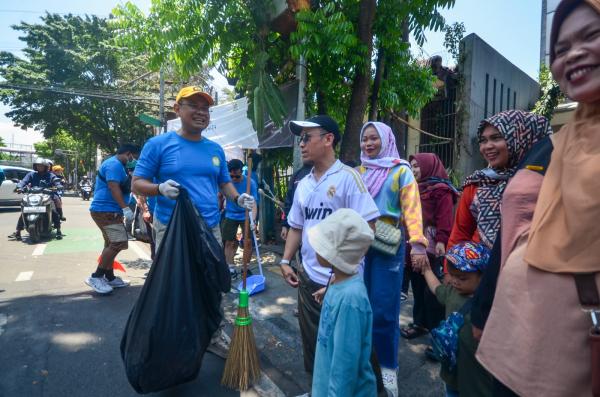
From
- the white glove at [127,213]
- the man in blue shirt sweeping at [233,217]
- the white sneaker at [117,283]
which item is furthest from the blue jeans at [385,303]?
the white sneaker at [117,283]

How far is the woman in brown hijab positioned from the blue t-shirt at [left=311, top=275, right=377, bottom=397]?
22.4 inches

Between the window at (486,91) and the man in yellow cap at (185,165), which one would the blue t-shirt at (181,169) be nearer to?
the man in yellow cap at (185,165)

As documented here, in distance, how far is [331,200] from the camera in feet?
7.62

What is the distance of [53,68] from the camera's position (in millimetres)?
24203

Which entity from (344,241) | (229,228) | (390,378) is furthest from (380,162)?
(229,228)

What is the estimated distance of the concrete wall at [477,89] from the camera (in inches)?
262

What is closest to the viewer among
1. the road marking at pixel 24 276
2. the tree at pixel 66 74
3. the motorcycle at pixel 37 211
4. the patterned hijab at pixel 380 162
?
the patterned hijab at pixel 380 162

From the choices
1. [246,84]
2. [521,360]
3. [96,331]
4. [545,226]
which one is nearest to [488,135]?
[545,226]

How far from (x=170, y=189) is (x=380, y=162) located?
1537 mm

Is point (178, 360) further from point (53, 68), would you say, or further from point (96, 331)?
point (53, 68)

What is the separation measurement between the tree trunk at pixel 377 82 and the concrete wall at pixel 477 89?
1838 mm

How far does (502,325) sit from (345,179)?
1258 millimetres

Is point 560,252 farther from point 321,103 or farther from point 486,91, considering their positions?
point 486,91

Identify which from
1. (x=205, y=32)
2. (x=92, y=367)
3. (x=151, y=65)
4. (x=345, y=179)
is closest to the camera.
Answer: (x=345, y=179)
